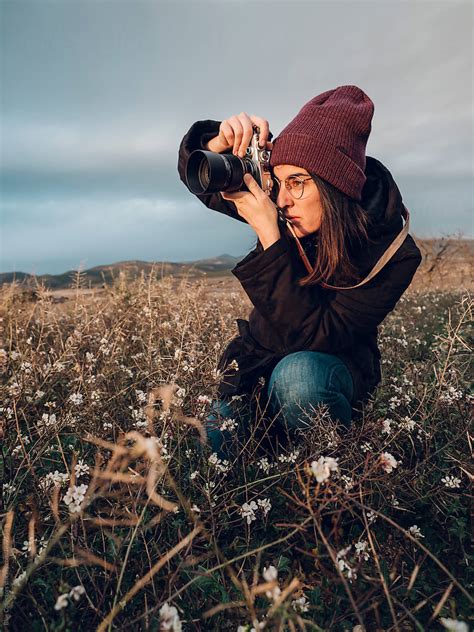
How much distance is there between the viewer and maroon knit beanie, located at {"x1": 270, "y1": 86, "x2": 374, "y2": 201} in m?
1.94

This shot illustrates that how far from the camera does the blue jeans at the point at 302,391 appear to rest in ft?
6.42

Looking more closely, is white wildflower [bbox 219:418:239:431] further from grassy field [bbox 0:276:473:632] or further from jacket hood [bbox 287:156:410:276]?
Answer: jacket hood [bbox 287:156:410:276]

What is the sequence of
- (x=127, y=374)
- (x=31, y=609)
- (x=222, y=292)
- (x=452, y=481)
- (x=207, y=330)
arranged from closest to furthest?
(x=31, y=609)
(x=452, y=481)
(x=127, y=374)
(x=207, y=330)
(x=222, y=292)

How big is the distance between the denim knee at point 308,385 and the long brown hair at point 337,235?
13.8 inches

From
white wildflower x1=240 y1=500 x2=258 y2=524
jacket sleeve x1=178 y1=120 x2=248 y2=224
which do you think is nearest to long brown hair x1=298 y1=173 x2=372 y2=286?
jacket sleeve x1=178 y1=120 x2=248 y2=224

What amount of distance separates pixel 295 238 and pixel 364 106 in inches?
26.3

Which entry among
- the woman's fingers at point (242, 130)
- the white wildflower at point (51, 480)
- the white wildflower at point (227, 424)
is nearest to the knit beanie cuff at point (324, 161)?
the woman's fingers at point (242, 130)

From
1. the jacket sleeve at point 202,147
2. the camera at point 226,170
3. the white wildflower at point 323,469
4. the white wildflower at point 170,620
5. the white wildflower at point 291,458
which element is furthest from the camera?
the jacket sleeve at point 202,147

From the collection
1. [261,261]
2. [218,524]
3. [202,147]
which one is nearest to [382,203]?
[261,261]

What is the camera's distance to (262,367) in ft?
7.06

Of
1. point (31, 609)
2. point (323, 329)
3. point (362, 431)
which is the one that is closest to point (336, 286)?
Result: point (323, 329)

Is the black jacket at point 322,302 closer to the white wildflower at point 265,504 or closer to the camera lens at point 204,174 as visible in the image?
the camera lens at point 204,174

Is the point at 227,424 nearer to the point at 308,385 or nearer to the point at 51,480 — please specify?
the point at 308,385

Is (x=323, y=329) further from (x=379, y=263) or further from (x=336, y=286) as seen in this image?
(x=379, y=263)
